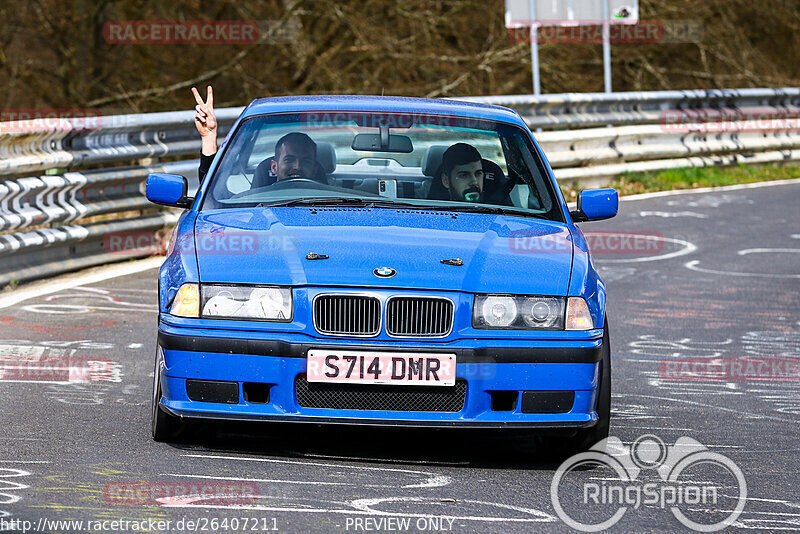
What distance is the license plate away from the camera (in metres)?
5.05

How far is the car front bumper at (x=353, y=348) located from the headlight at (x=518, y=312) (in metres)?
0.08

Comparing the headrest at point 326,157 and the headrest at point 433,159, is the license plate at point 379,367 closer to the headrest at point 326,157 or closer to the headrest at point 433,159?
the headrest at point 433,159

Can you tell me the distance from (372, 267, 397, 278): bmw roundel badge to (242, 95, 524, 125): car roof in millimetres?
1724

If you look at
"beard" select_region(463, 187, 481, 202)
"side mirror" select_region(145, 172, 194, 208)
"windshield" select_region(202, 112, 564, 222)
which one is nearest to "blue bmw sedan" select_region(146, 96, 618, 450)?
"windshield" select_region(202, 112, 564, 222)

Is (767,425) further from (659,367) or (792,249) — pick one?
(792,249)

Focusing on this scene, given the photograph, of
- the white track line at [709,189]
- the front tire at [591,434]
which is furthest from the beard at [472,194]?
the white track line at [709,189]

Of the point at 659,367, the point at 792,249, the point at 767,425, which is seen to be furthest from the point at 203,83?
the point at 767,425

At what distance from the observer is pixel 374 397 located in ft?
16.8

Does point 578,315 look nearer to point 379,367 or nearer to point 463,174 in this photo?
point 379,367

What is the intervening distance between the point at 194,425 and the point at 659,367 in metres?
3.27

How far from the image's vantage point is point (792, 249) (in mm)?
12672

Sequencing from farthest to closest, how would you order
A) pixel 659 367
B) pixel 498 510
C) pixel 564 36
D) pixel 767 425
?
pixel 564 36 → pixel 659 367 → pixel 767 425 → pixel 498 510

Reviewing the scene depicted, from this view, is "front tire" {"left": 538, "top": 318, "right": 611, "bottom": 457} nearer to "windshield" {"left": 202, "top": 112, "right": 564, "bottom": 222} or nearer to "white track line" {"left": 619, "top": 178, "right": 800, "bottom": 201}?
"windshield" {"left": 202, "top": 112, "right": 564, "bottom": 222}

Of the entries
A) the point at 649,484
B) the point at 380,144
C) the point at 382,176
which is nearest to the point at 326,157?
the point at 380,144
